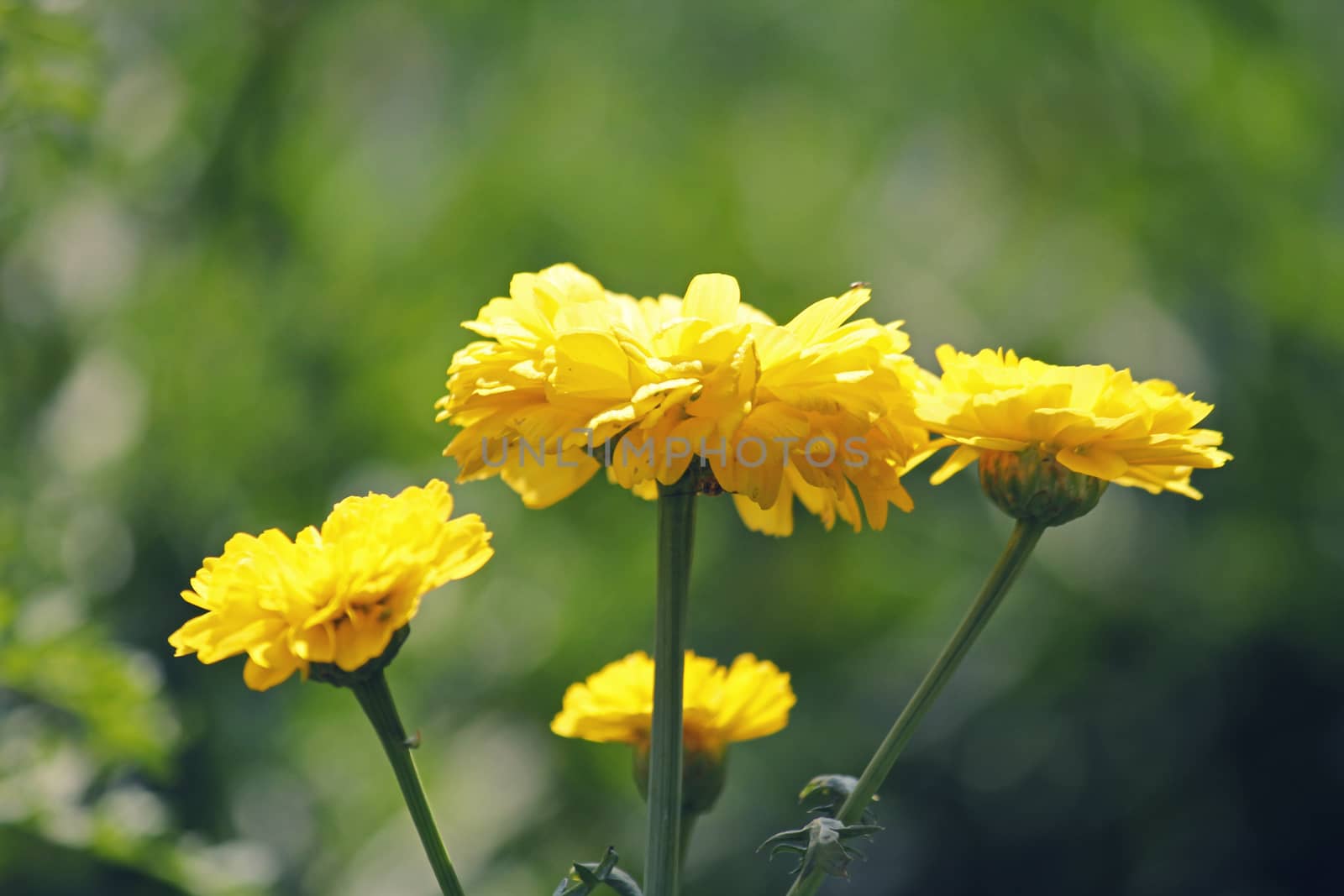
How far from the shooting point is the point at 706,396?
56cm

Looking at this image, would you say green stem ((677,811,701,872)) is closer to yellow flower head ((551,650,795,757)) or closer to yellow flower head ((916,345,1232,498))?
yellow flower head ((551,650,795,757))

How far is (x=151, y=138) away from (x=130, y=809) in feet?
5.14

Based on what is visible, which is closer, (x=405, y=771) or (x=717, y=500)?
(x=405, y=771)

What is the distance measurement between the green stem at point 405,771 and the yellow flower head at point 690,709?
150mm

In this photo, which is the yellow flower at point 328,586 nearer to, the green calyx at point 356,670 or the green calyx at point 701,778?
the green calyx at point 356,670

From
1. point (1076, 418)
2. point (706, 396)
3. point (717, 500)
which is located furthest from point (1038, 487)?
point (717, 500)

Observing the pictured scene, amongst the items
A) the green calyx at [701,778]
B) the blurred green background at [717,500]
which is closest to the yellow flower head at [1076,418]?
the green calyx at [701,778]

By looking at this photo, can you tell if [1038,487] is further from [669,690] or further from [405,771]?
[405,771]

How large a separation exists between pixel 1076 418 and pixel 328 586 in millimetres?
351

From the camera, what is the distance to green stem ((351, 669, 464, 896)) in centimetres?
55

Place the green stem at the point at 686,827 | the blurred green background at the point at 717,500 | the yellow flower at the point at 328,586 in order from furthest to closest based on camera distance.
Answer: the blurred green background at the point at 717,500 < the green stem at the point at 686,827 < the yellow flower at the point at 328,586

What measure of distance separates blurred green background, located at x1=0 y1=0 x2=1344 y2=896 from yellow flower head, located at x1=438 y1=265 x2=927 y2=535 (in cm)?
127

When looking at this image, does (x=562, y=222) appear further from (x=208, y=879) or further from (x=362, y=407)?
(x=208, y=879)

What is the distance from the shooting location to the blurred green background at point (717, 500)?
208 centimetres
